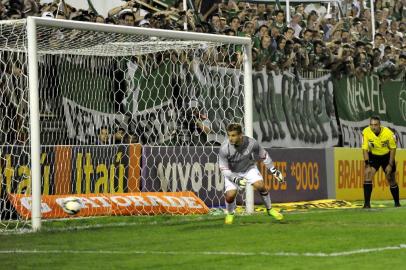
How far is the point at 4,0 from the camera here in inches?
778

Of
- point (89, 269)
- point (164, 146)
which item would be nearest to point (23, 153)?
point (164, 146)

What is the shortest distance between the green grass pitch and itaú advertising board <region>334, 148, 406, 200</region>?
7657 mm

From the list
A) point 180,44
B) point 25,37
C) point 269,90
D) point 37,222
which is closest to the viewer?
point 37,222

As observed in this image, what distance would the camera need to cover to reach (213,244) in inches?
555

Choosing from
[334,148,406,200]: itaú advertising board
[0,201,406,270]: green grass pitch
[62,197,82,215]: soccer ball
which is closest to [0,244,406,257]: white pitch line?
[0,201,406,270]: green grass pitch

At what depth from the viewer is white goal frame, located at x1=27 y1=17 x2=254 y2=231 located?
16703 mm

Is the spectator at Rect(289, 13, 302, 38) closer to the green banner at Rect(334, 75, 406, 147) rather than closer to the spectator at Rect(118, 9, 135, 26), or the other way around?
the green banner at Rect(334, 75, 406, 147)

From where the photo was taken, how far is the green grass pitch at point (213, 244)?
11.8 meters

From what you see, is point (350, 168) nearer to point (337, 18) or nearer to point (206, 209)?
point (337, 18)

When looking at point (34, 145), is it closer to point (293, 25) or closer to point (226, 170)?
point (226, 170)

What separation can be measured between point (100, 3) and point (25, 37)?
4.28 m

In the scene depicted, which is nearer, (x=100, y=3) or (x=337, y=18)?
(x=100, y=3)

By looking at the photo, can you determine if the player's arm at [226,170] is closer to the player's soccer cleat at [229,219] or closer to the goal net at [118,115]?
the player's soccer cleat at [229,219]

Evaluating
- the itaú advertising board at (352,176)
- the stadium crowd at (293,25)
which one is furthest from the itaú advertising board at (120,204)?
the itaú advertising board at (352,176)
